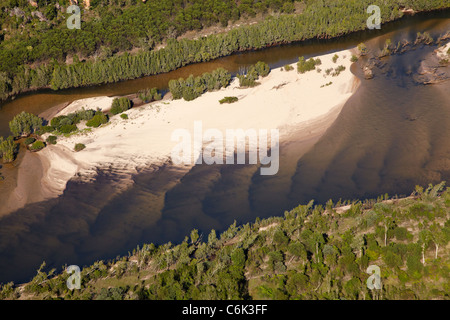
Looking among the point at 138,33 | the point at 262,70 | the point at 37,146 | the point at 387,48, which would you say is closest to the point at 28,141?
the point at 37,146

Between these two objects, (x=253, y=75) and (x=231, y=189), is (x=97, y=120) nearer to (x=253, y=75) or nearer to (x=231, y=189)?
(x=231, y=189)

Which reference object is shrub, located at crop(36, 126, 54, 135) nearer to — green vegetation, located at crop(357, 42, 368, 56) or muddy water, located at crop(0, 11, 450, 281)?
muddy water, located at crop(0, 11, 450, 281)

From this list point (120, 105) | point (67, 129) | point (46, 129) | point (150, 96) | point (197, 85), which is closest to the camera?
point (67, 129)

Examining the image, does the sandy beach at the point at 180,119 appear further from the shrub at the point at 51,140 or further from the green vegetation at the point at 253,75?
the green vegetation at the point at 253,75

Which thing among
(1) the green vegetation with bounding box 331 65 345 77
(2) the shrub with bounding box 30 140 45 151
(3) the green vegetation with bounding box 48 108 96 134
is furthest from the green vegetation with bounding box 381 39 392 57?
(2) the shrub with bounding box 30 140 45 151
